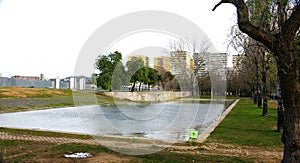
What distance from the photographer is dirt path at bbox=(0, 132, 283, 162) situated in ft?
23.0

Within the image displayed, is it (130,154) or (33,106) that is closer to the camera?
(130,154)

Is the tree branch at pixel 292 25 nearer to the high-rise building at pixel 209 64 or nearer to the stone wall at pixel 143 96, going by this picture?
the high-rise building at pixel 209 64

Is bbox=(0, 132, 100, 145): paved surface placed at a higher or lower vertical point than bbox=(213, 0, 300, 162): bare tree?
lower

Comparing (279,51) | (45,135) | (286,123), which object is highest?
(279,51)

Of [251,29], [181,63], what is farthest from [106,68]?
[251,29]

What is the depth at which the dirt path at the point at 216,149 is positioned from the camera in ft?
23.0

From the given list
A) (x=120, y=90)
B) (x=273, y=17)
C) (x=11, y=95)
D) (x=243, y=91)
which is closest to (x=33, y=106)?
(x=11, y=95)

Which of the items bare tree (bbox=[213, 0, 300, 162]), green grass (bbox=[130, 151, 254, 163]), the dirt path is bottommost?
the dirt path

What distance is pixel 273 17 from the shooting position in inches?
238

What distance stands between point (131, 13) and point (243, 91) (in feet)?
202

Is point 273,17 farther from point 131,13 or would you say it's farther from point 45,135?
point 45,135

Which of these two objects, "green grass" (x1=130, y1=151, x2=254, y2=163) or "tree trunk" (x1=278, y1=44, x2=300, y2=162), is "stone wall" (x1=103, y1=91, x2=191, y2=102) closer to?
"green grass" (x1=130, y1=151, x2=254, y2=163)

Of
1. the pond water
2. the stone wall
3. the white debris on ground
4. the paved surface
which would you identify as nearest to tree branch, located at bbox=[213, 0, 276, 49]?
the white debris on ground

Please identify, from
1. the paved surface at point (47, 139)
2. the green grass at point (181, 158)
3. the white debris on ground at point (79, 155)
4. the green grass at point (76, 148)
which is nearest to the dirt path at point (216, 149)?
the paved surface at point (47, 139)
